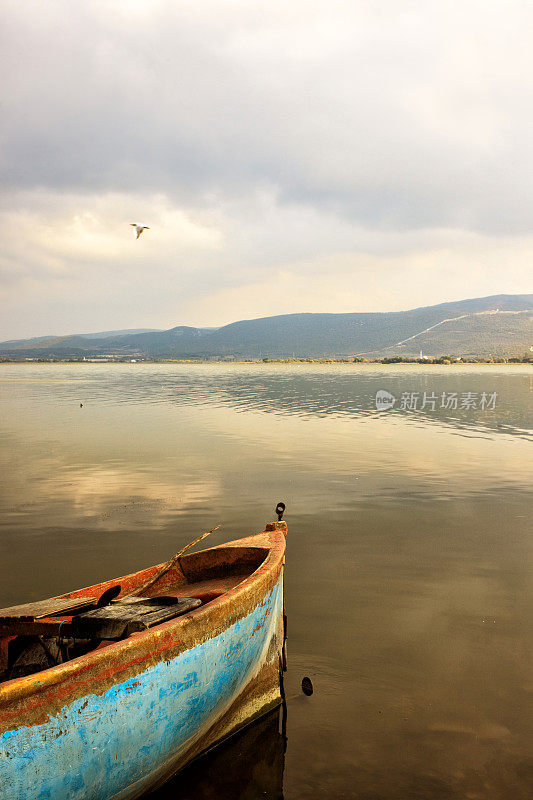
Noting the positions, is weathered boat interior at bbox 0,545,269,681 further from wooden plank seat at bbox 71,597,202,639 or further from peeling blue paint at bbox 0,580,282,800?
peeling blue paint at bbox 0,580,282,800

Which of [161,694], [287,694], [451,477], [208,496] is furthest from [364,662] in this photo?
[451,477]

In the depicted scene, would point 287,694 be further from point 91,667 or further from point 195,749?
point 91,667

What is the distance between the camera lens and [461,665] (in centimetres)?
841

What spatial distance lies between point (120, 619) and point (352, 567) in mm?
7021

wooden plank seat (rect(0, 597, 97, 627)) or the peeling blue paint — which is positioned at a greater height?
wooden plank seat (rect(0, 597, 97, 627))

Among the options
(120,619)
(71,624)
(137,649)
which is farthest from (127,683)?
(71,624)

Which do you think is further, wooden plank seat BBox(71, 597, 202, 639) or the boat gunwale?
wooden plank seat BBox(71, 597, 202, 639)

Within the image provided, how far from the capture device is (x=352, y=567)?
12.3 metres

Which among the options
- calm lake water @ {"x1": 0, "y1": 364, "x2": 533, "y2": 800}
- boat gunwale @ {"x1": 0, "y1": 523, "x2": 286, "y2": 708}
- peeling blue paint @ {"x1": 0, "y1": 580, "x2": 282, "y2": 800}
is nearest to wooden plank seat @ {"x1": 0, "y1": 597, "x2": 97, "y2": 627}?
boat gunwale @ {"x1": 0, "y1": 523, "x2": 286, "y2": 708}

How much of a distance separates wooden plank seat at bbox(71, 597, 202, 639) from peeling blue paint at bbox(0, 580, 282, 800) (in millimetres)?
609

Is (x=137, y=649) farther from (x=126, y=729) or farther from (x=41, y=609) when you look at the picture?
(x=41, y=609)

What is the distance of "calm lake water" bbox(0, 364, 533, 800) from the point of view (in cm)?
657

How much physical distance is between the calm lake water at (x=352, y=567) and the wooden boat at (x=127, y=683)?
0.76 metres

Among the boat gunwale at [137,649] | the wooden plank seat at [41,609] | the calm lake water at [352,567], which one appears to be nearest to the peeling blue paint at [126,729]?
the boat gunwale at [137,649]
